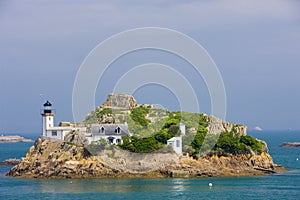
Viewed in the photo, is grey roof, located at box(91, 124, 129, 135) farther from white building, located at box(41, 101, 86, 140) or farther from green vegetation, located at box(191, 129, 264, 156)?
green vegetation, located at box(191, 129, 264, 156)

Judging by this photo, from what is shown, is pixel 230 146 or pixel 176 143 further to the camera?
pixel 230 146

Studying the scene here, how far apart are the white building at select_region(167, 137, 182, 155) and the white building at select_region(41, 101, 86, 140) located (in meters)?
9.67

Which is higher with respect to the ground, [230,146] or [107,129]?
[107,129]

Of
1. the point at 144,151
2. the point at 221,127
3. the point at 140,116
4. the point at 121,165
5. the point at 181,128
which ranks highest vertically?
the point at 140,116

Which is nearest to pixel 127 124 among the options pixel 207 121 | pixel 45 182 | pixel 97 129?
pixel 97 129

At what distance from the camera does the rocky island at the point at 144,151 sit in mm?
67938

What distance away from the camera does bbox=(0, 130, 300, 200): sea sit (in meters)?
56.1

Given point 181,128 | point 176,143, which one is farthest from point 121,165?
point 181,128

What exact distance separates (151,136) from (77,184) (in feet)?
42.9

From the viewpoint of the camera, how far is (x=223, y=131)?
78.6 meters

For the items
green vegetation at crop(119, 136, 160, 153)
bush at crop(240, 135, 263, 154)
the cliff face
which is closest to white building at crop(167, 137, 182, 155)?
green vegetation at crop(119, 136, 160, 153)

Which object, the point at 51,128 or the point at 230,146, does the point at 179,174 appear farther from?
the point at 51,128

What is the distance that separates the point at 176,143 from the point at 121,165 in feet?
20.9

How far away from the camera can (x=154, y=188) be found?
60.0 metres
